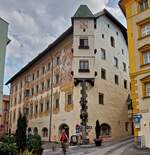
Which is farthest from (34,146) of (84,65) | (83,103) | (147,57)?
(84,65)

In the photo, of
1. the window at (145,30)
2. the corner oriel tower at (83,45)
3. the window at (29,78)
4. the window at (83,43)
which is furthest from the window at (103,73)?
the window at (29,78)

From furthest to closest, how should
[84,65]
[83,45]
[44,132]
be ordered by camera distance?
[44,132] < [83,45] < [84,65]

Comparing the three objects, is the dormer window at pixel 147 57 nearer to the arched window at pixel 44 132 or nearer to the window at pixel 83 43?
the window at pixel 83 43

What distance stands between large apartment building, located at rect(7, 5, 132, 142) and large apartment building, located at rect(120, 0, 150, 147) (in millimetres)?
10439

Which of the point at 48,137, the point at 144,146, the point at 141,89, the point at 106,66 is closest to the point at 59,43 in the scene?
the point at 106,66

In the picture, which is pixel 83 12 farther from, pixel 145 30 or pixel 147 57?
pixel 147 57

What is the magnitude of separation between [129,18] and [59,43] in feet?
54.8

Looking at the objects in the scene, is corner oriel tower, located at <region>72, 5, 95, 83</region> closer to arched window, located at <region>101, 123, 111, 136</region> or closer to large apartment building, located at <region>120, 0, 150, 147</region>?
arched window, located at <region>101, 123, 111, 136</region>

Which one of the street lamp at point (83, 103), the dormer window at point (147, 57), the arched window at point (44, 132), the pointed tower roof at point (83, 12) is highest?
the pointed tower roof at point (83, 12)

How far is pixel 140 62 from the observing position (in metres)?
23.5

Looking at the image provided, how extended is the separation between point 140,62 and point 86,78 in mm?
11507

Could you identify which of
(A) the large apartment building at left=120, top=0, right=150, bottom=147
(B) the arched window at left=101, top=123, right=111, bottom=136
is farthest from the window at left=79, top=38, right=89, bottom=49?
(B) the arched window at left=101, top=123, right=111, bottom=136

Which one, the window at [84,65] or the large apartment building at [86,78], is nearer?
the large apartment building at [86,78]

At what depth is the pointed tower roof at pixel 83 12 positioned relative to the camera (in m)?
36.5
